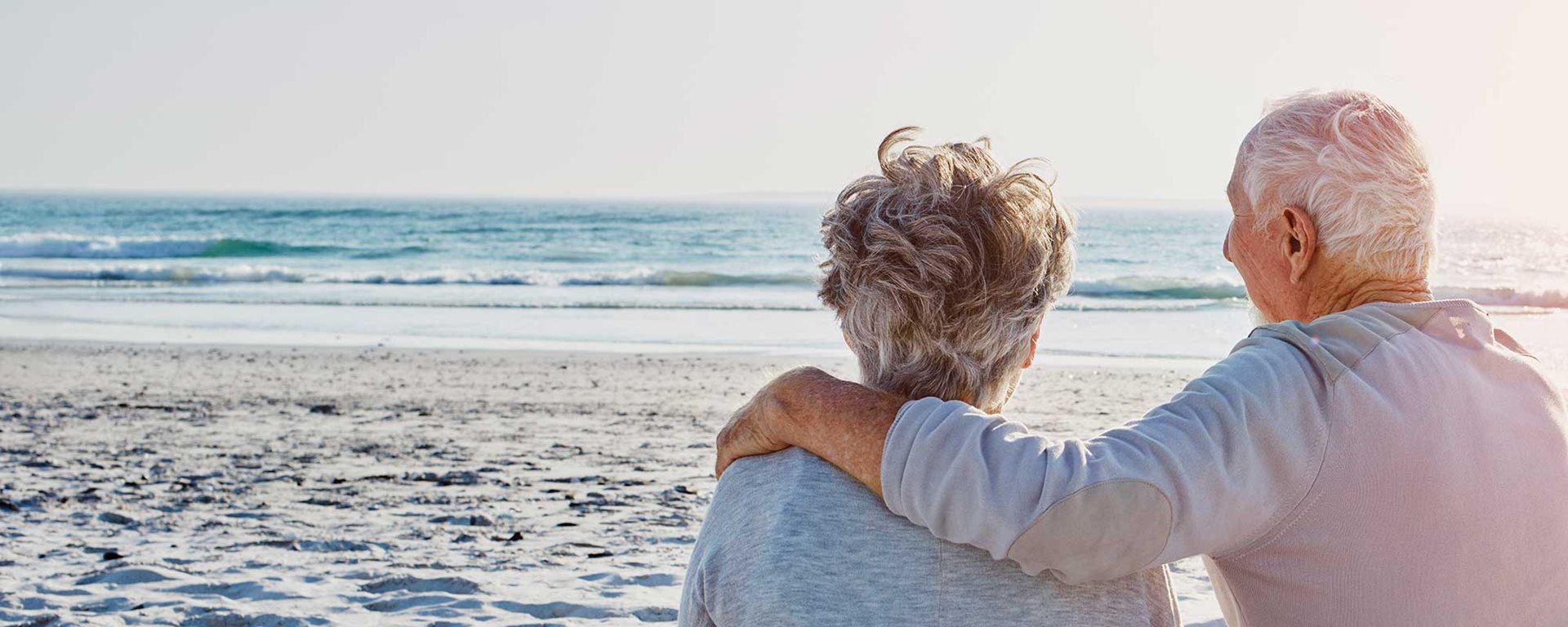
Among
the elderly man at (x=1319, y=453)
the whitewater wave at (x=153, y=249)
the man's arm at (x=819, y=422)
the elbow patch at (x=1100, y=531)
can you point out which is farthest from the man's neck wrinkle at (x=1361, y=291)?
the whitewater wave at (x=153, y=249)

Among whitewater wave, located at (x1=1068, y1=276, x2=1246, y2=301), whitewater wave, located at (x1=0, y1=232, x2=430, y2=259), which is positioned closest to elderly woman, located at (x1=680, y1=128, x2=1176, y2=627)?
whitewater wave, located at (x1=1068, y1=276, x2=1246, y2=301)

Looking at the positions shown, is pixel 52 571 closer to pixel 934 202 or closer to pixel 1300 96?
pixel 934 202

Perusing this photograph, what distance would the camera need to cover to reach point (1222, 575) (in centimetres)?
172

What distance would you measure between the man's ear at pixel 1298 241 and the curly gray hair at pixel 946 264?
1.13ft

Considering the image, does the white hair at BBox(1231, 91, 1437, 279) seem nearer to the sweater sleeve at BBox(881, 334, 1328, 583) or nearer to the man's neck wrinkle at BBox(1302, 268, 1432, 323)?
the man's neck wrinkle at BBox(1302, 268, 1432, 323)

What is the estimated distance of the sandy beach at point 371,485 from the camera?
4062 millimetres

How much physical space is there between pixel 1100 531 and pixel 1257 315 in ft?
2.53

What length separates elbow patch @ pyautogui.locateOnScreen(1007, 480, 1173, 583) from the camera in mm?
1382

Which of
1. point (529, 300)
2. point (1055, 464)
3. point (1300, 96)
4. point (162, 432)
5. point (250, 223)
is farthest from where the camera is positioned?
point (250, 223)

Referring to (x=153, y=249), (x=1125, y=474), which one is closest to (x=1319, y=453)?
(x=1125, y=474)

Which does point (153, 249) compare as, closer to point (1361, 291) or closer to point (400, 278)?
point (400, 278)

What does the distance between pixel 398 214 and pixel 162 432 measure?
124 ft

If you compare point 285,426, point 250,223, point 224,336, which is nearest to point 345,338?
point 224,336

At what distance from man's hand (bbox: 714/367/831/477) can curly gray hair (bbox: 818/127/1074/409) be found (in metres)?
0.11
